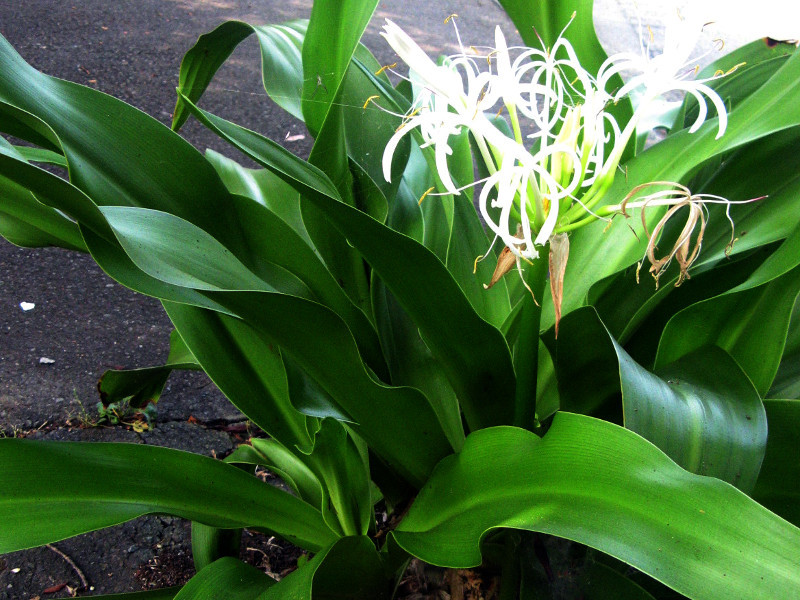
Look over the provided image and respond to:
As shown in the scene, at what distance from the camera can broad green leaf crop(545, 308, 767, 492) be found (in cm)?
61

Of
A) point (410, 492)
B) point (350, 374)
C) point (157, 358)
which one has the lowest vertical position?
point (157, 358)

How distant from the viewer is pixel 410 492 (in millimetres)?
980

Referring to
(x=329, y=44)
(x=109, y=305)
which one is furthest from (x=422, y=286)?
(x=109, y=305)

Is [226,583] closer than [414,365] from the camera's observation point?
Yes

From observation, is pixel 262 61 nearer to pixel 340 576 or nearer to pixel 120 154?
pixel 120 154

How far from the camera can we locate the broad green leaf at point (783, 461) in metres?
0.73

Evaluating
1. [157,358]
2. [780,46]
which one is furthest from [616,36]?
[157,358]

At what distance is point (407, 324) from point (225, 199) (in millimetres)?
300

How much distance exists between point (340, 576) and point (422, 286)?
15.3 inches

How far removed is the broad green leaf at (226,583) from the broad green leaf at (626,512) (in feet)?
0.76

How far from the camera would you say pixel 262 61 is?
97 centimetres

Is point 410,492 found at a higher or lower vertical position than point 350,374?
lower

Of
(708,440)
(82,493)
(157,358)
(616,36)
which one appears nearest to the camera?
(708,440)

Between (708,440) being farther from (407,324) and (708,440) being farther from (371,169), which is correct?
(371,169)
